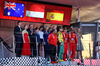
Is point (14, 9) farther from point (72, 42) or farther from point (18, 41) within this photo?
point (72, 42)

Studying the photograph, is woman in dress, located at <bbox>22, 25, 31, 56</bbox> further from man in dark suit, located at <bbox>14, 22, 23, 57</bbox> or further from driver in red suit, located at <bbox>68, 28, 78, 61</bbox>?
driver in red suit, located at <bbox>68, 28, 78, 61</bbox>

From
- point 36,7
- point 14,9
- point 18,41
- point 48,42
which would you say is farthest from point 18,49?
point 36,7

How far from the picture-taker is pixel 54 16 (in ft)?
34.6

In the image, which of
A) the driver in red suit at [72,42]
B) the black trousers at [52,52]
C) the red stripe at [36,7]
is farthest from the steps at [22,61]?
the red stripe at [36,7]

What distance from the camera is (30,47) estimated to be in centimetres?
712

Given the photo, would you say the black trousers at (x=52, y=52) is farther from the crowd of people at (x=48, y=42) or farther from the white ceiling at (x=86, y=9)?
the white ceiling at (x=86, y=9)

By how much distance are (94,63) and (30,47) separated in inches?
132

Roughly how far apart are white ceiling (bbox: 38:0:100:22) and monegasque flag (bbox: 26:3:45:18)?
2.92 feet

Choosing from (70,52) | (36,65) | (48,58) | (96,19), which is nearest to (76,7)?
(96,19)

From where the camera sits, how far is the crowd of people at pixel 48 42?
23.3ft

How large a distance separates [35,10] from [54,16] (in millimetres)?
1356

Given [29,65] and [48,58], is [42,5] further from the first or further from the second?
[29,65]

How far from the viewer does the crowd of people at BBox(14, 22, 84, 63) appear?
7.09 metres

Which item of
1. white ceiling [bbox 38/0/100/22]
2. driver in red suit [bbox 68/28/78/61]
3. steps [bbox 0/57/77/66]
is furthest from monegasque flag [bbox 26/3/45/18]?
steps [bbox 0/57/77/66]
